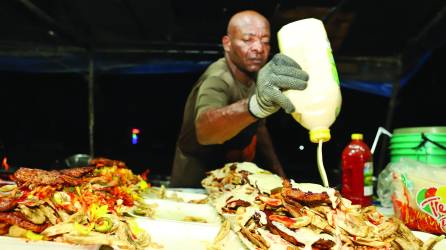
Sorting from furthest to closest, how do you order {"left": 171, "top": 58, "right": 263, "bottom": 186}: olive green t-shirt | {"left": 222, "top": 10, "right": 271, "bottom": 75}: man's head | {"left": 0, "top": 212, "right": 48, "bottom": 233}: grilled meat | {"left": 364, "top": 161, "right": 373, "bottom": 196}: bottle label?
{"left": 171, "top": 58, "right": 263, "bottom": 186}: olive green t-shirt
{"left": 222, "top": 10, "right": 271, "bottom": 75}: man's head
{"left": 364, "top": 161, "right": 373, "bottom": 196}: bottle label
{"left": 0, "top": 212, "right": 48, "bottom": 233}: grilled meat

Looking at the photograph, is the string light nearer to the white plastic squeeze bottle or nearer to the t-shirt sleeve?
the t-shirt sleeve

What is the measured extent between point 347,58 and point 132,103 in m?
3.09

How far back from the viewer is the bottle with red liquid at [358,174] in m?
2.45

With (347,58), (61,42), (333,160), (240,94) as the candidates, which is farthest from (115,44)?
(333,160)

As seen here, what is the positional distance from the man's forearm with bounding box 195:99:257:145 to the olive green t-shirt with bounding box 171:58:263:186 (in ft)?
1.76

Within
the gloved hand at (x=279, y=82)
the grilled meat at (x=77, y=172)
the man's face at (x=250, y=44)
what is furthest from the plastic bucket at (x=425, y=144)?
the grilled meat at (x=77, y=172)

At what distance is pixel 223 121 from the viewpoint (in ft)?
8.71

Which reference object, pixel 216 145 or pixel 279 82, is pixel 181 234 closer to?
pixel 279 82

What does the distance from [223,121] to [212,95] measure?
53 centimetres

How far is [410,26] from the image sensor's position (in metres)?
3.81

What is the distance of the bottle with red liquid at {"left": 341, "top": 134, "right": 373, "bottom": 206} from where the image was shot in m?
2.45

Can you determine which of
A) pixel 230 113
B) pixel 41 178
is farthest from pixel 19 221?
pixel 230 113

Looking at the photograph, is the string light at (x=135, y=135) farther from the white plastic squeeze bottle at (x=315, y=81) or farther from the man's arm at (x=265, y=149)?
the white plastic squeeze bottle at (x=315, y=81)

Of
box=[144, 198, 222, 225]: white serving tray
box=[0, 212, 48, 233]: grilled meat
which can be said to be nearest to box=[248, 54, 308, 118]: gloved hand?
box=[144, 198, 222, 225]: white serving tray
